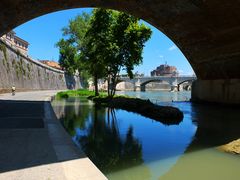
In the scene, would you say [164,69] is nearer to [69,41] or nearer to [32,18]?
[69,41]

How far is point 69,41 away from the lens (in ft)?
182

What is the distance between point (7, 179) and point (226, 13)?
65.5 feet

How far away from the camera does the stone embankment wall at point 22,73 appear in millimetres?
36609

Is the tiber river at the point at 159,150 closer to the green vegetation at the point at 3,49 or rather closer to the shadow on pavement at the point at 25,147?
the shadow on pavement at the point at 25,147

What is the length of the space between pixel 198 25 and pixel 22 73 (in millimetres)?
30188

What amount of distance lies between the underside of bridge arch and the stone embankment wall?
17.2 metres

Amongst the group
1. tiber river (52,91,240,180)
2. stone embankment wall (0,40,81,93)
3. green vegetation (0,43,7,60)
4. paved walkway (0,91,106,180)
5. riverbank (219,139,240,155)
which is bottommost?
tiber river (52,91,240,180)

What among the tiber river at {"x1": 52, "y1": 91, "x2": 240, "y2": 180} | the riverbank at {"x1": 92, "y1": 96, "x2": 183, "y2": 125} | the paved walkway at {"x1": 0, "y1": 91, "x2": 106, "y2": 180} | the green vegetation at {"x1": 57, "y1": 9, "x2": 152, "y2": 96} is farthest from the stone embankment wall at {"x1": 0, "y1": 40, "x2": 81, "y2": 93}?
the paved walkway at {"x1": 0, "y1": 91, "x2": 106, "y2": 180}

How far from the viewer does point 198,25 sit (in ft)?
82.1

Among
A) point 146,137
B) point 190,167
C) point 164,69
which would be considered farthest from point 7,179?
point 164,69

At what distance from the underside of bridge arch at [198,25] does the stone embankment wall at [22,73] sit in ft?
56.3

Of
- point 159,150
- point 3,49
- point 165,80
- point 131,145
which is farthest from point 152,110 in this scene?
point 165,80

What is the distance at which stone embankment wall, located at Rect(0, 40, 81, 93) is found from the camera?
120 ft

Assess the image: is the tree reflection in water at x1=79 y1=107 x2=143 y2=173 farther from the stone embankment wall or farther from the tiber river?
the stone embankment wall
